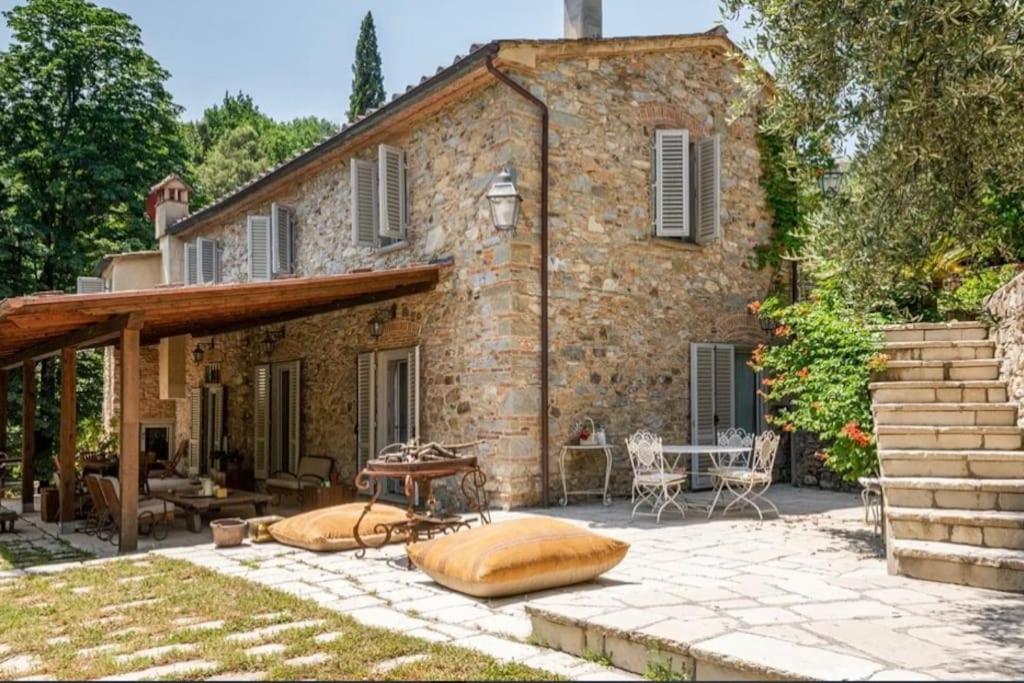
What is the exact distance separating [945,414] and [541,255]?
13.9 feet

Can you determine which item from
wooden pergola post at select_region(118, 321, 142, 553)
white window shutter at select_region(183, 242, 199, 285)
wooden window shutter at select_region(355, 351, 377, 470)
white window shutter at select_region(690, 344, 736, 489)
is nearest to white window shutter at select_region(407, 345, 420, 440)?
wooden window shutter at select_region(355, 351, 377, 470)

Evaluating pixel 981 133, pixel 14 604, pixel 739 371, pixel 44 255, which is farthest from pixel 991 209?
pixel 44 255

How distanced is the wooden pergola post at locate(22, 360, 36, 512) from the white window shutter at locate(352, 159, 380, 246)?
4.82 meters

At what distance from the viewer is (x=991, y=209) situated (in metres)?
5.64

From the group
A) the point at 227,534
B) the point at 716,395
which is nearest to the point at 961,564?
the point at 716,395

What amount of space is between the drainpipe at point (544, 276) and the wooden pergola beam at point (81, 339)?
4.10 m

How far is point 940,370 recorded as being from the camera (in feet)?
23.7

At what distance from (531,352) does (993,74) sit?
520 cm

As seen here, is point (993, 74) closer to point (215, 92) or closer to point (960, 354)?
point (960, 354)

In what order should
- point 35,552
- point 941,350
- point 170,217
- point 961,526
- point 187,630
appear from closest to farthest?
point 187,630 → point 961,526 → point 941,350 → point 35,552 → point 170,217

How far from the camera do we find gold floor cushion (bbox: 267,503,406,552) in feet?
23.4

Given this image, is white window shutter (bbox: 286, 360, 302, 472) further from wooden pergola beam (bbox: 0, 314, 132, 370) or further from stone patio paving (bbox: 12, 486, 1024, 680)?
stone patio paving (bbox: 12, 486, 1024, 680)

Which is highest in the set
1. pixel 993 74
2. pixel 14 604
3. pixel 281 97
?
pixel 281 97

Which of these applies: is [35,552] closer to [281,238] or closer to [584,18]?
[281,238]
